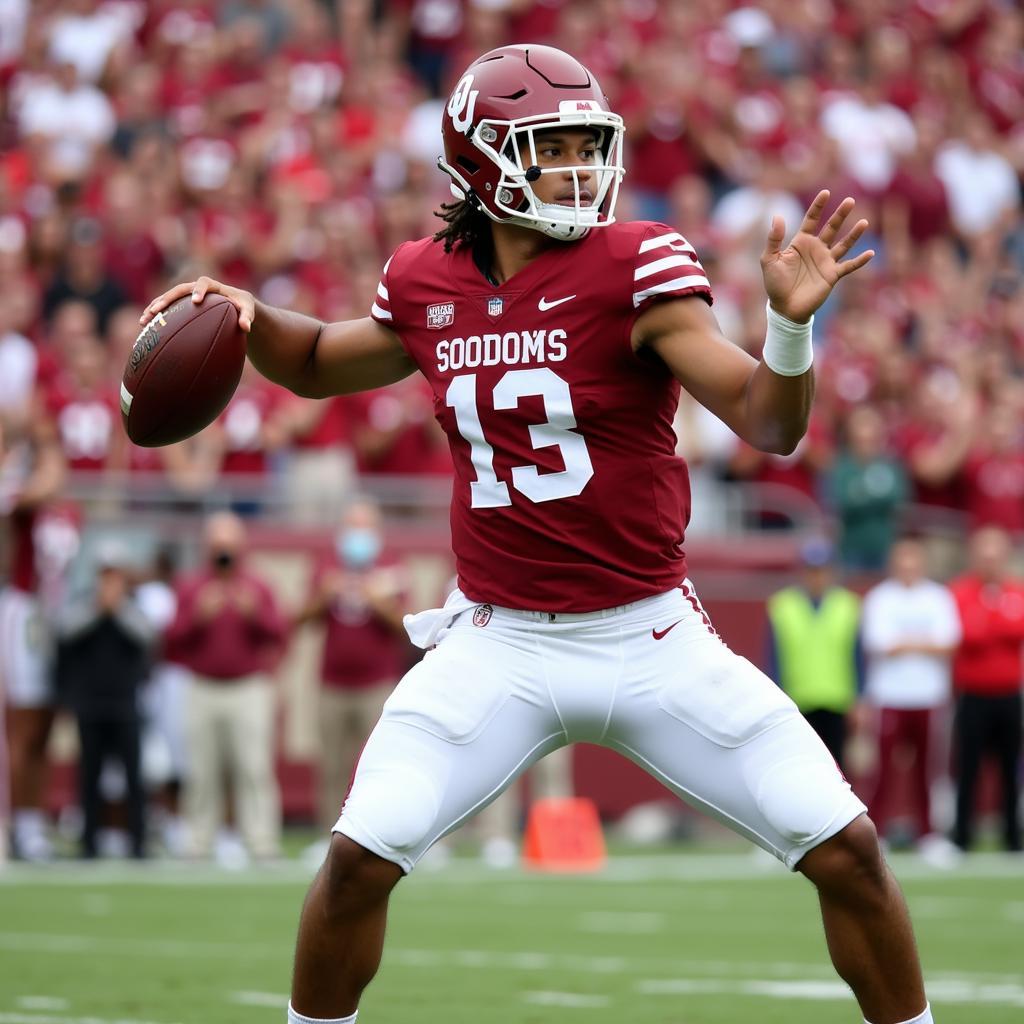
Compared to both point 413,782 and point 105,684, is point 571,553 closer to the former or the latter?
point 413,782

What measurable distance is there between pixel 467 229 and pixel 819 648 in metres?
7.29

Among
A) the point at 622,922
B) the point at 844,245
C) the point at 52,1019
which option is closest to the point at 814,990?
the point at 622,922

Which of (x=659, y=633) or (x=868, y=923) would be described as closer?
(x=868, y=923)

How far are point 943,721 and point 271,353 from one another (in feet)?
29.7

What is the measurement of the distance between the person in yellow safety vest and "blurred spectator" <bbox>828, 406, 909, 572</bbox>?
1111 mm

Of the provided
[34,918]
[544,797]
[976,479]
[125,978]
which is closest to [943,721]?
[976,479]

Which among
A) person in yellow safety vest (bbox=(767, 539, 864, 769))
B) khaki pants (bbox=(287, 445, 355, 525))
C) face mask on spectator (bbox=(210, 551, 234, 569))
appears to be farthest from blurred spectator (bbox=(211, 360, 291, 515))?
person in yellow safety vest (bbox=(767, 539, 864, 769))

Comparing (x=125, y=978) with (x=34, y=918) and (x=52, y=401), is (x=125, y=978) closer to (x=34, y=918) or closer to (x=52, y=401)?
(x=34, y=918)

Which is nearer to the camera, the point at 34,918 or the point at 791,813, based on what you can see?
the point at 791,813

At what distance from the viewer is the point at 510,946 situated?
7.36m

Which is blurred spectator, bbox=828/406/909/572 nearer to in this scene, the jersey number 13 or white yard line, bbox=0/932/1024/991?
white yard line, bbox=0/932/1024/991

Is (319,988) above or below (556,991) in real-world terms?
above

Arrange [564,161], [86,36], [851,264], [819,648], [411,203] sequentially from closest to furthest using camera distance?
[851,264], [564,161], [819,648], [411,203], [86,36]

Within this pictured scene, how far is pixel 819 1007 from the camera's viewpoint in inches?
227
